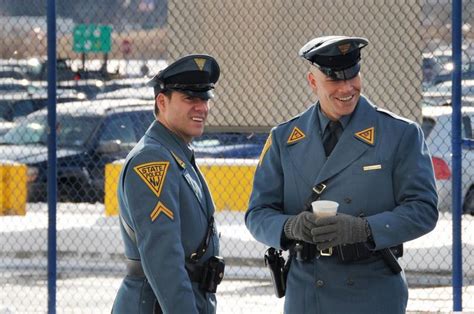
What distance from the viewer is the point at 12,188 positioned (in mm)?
13172

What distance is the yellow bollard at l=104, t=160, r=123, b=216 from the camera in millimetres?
12734

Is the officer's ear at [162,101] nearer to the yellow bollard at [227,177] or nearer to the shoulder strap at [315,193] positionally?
the shoulder strap at [315,193]

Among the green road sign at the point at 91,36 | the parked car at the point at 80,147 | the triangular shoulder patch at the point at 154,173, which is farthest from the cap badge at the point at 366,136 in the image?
the parked car at the point at 80,147

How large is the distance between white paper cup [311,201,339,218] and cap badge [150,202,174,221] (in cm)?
55

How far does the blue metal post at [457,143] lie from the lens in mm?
7277

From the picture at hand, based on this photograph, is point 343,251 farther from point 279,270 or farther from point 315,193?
point 279,270

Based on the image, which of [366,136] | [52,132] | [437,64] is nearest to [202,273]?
[366,136]

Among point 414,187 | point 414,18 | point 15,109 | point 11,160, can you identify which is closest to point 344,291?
point 414,187

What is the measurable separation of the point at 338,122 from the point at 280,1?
337 centimetres

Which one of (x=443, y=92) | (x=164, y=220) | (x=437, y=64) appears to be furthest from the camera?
(x=443, y=92)

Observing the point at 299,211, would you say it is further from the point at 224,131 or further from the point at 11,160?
the point at 11,160

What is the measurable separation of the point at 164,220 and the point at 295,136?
808 mm

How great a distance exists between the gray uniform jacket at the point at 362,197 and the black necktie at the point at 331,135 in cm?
3

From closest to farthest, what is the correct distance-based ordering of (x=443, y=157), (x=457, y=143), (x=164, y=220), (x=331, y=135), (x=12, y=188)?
1. (x=164, y=220)
2. (x=331, y=135)
3. (x=457, y=143)
4. (x=443, y=157)
5. (x=12, y=188)
